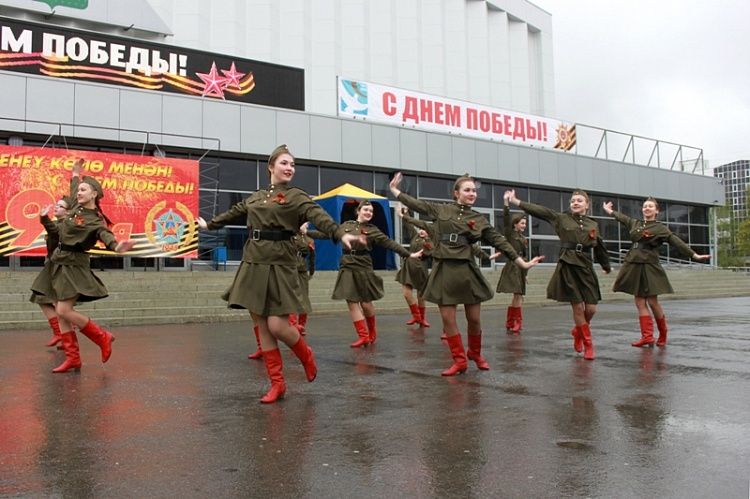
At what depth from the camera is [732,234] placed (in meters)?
79.1

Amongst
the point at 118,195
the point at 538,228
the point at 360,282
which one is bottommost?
the point at 360,282

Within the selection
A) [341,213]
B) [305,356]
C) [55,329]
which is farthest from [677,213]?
[305,356]

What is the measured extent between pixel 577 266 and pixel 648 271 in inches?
66.3

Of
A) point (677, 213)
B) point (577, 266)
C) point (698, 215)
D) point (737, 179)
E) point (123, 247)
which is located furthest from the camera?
point (737, 179)

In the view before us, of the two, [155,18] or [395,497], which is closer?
[395,497]

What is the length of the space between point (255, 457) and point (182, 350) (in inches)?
216

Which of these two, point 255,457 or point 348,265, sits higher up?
point 348,265

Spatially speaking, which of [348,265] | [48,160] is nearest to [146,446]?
[348,265]

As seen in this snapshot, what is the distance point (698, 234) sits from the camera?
3691 centimetres

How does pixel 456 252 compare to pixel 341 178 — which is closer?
pixel 456 252

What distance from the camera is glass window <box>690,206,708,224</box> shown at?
3688 cm

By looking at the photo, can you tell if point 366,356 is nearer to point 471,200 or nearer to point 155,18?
point 471,200

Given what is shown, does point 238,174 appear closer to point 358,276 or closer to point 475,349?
point 358,276

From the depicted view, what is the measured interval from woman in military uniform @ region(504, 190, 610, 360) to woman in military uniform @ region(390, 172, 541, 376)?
4.42ft
